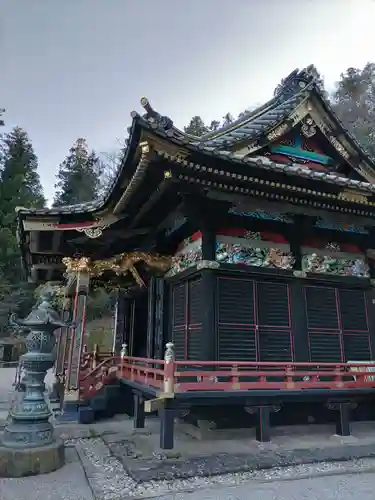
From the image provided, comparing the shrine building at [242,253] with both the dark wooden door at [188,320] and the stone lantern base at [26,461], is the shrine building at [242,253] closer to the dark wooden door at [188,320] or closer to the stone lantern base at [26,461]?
the dark wooden door at [188,320]

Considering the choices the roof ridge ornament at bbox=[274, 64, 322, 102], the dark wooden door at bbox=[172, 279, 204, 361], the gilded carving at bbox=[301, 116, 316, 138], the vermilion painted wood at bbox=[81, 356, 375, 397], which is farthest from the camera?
the roof ridge ornament at bbox=[274, 64, 322, 102]

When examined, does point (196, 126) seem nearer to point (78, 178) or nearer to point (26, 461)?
point (78, 178)

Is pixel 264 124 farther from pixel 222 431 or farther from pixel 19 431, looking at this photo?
pixel 19 431

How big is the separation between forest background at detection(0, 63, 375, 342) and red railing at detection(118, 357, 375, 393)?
26.2 m

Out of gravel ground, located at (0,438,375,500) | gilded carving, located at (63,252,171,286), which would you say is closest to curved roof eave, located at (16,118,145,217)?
gilded carving, located at (63,252,171,286)

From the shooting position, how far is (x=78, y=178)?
162ft

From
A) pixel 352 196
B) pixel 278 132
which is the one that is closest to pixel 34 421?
pixel 352 196

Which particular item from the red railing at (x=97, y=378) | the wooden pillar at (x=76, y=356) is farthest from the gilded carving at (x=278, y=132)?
the red railing at (x=97, y=378)

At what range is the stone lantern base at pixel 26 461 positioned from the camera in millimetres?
5199

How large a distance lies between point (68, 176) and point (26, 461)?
4846cm

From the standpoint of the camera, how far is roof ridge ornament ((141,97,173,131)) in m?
5.86

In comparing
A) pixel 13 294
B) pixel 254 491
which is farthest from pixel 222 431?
pixel 13 294

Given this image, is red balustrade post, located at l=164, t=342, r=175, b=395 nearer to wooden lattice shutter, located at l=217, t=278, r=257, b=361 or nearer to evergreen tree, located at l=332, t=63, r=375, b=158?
wooden lattice shutter, located at l=217, t=278, r=257, b=361

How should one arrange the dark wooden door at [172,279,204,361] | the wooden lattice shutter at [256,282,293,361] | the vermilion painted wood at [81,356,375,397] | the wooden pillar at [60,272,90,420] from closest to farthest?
the vermilion painted wood at [81,356,375,397] < the dark wooden door at [172,279,204,361] < the wooden lattice shutter at [256,282,293,361] < the wooden pillar at [60,272,90,420]
